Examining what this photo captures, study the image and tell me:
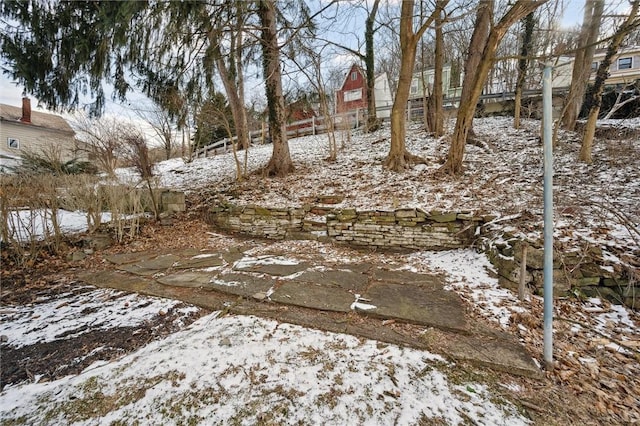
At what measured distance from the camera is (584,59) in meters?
6.26

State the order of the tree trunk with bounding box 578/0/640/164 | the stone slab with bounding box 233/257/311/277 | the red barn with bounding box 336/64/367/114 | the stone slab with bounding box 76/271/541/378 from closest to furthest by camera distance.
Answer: the stone slab with bounding box 76/271/541/378 < the stone slab with bounding box 233/257/311/277 < the tree trunk with bounding box 578/0/640/164 < the red barn with bounding box 336/64/367/114

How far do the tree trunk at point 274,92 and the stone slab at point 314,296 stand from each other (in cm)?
457

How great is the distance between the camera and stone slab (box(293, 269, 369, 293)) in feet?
9.16

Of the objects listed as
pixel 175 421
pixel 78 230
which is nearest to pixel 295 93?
pixel 78 230

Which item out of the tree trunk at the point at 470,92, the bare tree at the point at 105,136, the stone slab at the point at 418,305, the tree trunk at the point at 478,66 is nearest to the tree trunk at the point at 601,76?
the tree trunk at the point at 478,66

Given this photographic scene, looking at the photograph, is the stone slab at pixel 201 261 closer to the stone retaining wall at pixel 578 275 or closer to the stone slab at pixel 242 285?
the stone slab at pixel 242 285

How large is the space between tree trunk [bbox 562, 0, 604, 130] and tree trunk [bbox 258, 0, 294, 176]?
241 inches

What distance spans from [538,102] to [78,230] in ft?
49.7

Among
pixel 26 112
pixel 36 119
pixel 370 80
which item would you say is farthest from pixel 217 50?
pixel 36 119

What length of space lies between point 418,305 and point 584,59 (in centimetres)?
809

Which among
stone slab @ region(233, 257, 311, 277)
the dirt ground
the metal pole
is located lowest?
the dirt ground

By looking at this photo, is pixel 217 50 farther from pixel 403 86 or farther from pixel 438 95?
pixel 438 95

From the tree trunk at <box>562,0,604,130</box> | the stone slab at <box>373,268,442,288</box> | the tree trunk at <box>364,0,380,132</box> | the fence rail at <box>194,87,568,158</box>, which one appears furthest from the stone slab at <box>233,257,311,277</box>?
the tree trunk at <box>364,0,380,132</box>

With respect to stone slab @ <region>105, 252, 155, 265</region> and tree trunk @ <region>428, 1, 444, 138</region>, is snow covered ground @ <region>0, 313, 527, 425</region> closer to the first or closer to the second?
stone slab @ <region>105, 252, 155, 265</region>
